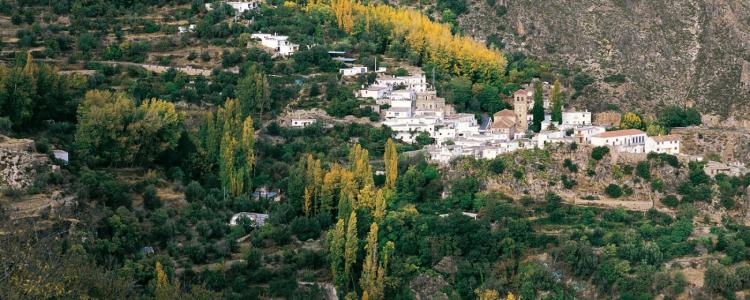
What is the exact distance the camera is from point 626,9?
84562mm

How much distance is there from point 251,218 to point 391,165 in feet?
18.5

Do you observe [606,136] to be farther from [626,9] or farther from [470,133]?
[626,9]

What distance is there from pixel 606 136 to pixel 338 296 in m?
13.3

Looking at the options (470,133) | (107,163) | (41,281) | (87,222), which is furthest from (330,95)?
(41,281)

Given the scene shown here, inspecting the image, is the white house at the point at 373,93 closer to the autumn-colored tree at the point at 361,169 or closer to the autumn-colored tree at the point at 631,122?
the autumn-colored tree at the point at 361,169

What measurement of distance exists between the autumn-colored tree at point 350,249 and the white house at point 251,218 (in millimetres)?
4010

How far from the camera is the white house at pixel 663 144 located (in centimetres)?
A: 6369

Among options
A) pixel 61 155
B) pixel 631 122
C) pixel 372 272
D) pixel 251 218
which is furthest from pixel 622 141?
pixel 61 155

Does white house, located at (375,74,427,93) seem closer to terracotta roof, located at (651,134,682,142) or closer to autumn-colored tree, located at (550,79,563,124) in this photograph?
autumn-colored tree, located at (550,79,563,124)

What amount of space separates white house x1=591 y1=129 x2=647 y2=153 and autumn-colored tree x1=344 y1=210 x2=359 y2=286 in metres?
11.4

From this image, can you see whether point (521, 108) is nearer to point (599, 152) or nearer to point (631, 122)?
point (631, 122)

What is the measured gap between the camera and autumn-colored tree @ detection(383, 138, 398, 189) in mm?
61531

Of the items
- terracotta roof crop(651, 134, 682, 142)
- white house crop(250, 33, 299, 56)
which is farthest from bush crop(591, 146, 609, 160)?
white house crop(250, 33, 299, 56)

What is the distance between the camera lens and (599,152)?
62.5 meters
